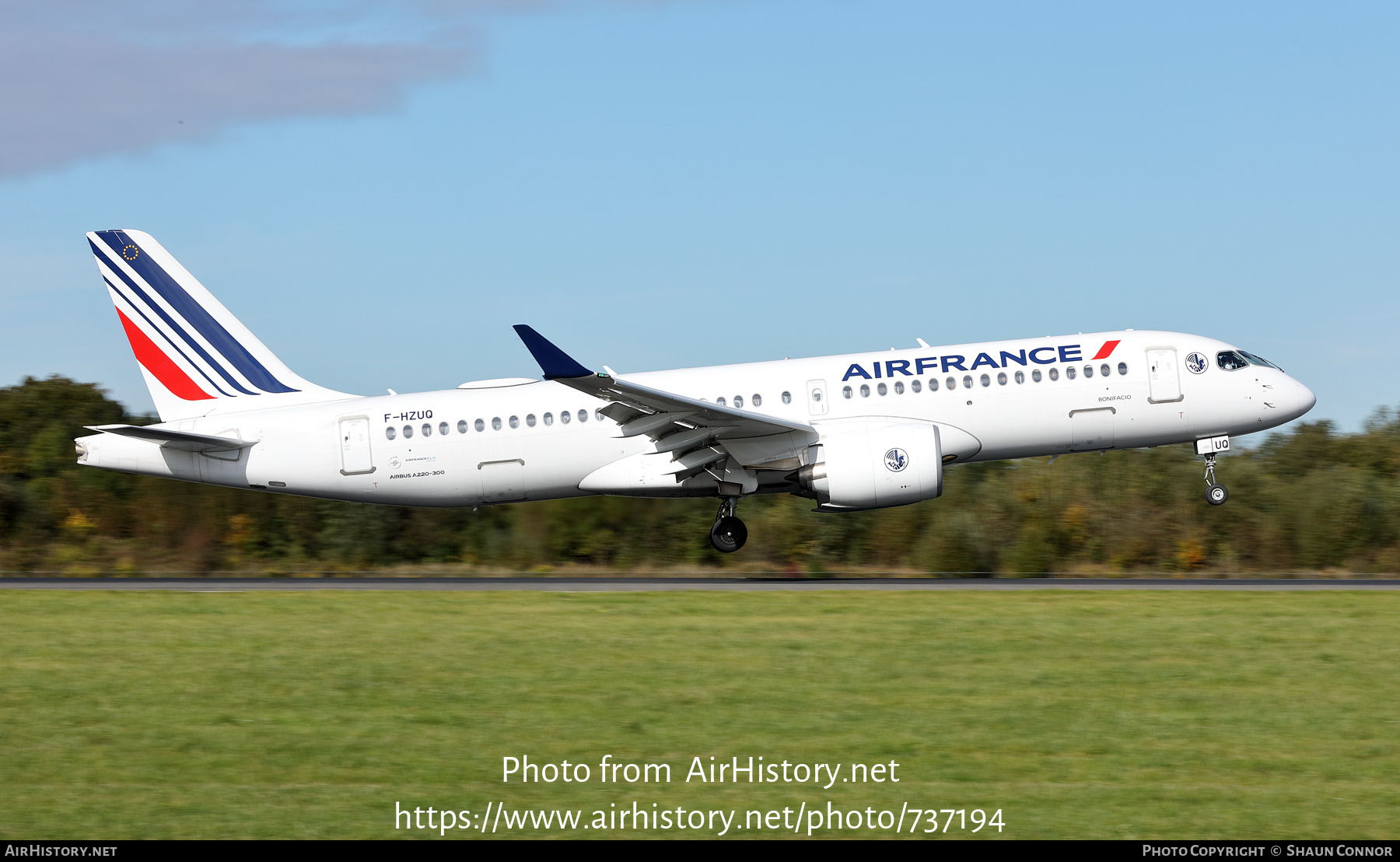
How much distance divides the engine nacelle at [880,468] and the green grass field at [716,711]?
166 inches

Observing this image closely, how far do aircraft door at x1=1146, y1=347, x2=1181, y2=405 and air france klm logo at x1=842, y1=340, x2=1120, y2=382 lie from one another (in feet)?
2.72

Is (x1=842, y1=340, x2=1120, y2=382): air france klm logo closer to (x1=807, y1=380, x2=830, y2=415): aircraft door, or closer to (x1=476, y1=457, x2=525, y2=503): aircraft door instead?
(x1=807, y1=380, x2=830, y2=415): aircraft door

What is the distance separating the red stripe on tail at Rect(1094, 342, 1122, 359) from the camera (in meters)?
26.2

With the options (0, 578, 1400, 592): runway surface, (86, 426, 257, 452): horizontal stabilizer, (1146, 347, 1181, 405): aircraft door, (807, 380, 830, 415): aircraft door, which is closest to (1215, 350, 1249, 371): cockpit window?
(1146, 347, 1181, 405): aircraft door

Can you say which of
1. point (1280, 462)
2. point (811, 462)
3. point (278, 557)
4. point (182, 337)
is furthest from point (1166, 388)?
point (278, 557)

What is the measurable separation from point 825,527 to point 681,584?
9.08 metres

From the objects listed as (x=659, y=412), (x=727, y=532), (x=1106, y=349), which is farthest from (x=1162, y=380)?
(x=659, y=412)

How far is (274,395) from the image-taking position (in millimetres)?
28297

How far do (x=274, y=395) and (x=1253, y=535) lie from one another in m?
23.4

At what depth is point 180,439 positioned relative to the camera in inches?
1042

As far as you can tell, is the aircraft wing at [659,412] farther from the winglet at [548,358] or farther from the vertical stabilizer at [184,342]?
the vertical stabilizer at [184,342]

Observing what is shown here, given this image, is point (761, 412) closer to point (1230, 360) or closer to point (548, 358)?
point (548, 358)

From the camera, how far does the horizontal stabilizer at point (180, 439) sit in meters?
26.1
